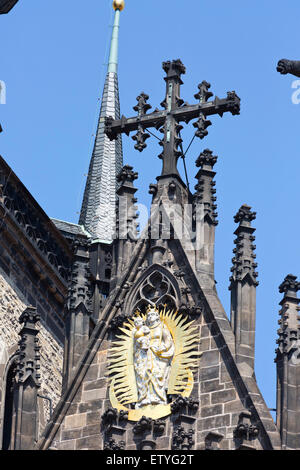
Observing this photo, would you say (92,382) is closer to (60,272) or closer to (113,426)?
(113,426)

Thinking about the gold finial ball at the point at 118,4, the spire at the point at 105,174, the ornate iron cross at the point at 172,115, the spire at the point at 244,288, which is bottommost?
the spire at the point at 244,288

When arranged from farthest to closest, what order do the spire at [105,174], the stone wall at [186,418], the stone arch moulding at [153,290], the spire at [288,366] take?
the spire at [105,174], the stone arch moulding at [153,290], the stone wall at [186,418], the spire at [288,366]

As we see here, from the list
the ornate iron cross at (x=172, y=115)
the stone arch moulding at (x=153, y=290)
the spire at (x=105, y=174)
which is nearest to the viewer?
the stone arch moulding at (x=153, y=290)

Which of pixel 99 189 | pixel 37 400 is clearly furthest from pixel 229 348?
pixel 99 189

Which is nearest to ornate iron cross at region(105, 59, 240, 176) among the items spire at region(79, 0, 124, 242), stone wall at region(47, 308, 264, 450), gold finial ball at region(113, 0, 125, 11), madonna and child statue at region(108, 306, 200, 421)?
madonna and child statue at region(108, 306, 200, 421)

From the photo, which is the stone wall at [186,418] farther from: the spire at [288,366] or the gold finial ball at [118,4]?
the gold finial ball at [118,4]

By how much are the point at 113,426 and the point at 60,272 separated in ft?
25.2

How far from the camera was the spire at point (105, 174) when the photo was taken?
60281mm

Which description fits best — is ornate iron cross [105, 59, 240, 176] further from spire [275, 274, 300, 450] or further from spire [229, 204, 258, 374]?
spire [275, 274, 300, 450]

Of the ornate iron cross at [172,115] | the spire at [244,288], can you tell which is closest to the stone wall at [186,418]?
the spire at [244,288]

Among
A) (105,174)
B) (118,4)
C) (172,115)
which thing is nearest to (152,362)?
(172,115)

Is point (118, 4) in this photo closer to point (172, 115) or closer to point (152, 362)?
point (172, 115)

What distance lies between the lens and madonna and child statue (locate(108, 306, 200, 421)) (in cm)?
4878

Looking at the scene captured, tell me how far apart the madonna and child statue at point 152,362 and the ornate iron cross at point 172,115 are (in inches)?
108
